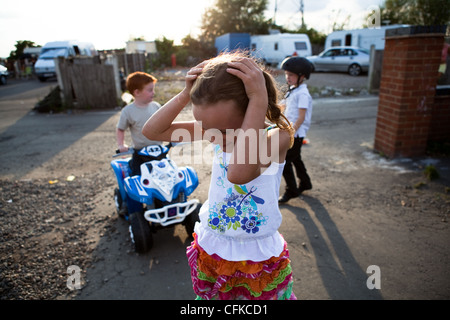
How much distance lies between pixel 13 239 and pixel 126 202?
1.32 metres

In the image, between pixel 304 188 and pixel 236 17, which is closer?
pixel 304 188

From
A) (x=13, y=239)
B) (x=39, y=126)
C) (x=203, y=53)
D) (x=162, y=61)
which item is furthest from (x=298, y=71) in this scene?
(x=203, y=53)

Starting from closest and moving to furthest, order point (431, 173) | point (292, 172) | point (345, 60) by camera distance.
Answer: point (292, 172) < point (431, 173) < point (345, 60)

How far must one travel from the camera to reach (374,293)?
2.57 meters

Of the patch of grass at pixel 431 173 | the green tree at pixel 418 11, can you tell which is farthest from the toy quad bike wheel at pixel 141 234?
the green tree at pixel 418 11

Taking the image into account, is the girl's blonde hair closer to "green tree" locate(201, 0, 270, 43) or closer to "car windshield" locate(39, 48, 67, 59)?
"car windshield" locate(39, 48, 67, 59)

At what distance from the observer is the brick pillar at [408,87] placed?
4984 mm

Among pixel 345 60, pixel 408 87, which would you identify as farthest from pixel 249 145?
pixel 345 60

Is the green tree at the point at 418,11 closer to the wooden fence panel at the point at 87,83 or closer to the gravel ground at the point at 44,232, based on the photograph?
the wooden fence panel at the point at 87,83

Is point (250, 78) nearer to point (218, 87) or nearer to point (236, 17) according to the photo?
point (218, 87)

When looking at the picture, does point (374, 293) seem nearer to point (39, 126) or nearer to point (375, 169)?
point (375, 169)

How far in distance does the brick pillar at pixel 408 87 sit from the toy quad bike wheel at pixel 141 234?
177 inches

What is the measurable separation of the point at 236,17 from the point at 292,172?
40.4 metres

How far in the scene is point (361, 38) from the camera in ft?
76.5
